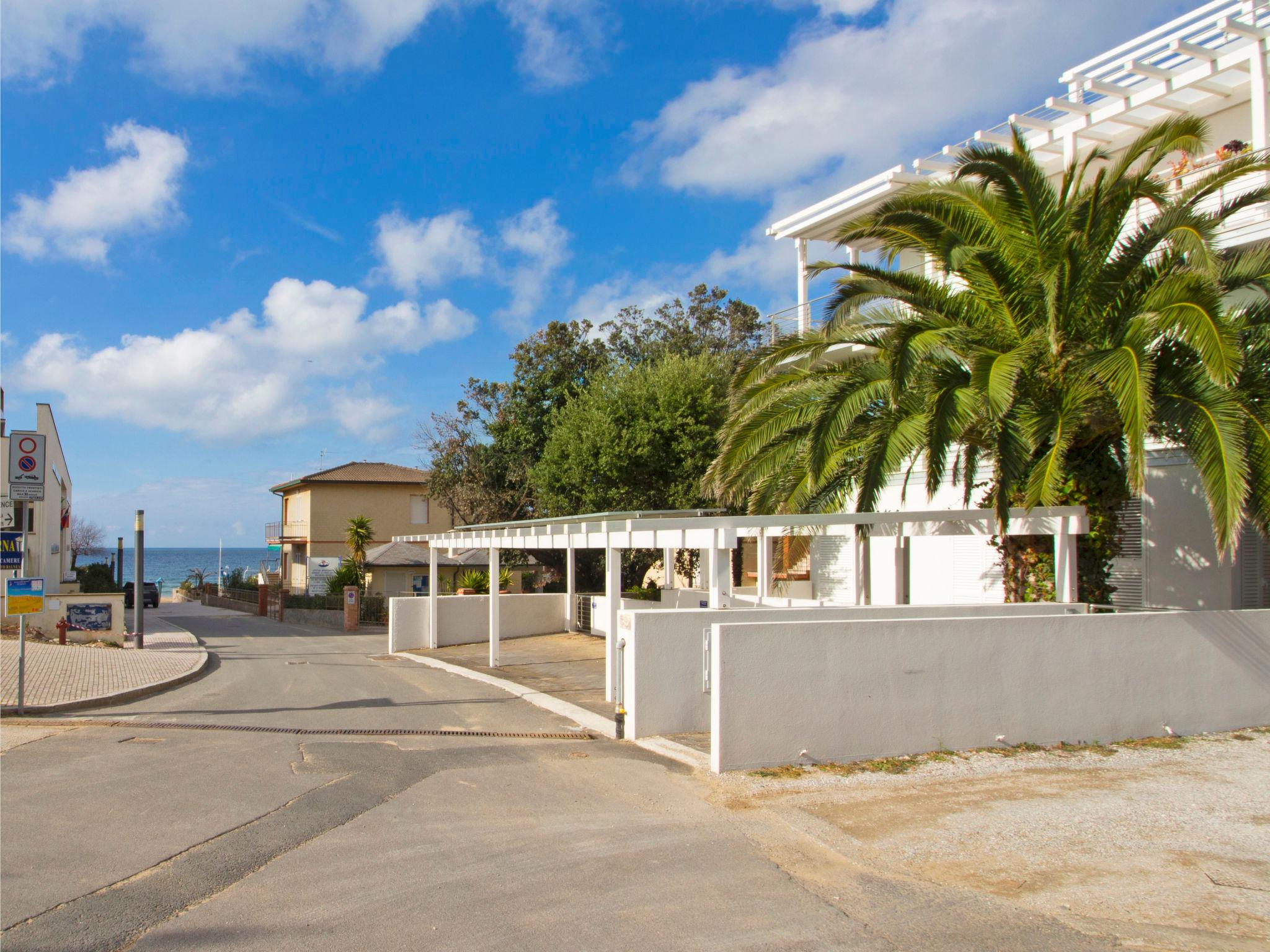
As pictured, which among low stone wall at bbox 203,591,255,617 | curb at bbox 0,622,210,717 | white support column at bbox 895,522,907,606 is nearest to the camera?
curb at bbox 0,622,210,717

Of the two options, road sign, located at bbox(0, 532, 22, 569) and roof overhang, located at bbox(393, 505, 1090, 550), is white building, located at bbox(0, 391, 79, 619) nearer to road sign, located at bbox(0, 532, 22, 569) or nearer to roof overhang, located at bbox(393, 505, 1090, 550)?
road sign, located at bbox(0, 532, 22, 569)

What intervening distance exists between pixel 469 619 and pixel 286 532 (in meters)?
37.2

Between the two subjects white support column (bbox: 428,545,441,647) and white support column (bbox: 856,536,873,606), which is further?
white support column (bbox: 428,545,441,647)

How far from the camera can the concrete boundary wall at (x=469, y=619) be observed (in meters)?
23.8

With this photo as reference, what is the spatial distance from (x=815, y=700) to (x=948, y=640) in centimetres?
163

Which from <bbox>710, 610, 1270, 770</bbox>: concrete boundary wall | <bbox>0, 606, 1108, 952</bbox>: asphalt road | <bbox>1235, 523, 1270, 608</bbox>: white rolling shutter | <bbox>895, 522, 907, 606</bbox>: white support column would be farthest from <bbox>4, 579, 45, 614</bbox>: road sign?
<bbox>1235, 523, 1270, 608</bbox>: white rolling shutter

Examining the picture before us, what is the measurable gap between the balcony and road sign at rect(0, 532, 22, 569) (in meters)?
39.7

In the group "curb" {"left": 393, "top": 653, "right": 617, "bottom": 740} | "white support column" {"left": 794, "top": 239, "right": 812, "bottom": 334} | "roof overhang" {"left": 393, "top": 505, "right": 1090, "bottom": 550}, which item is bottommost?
"curb" {"left": 393, "top": 653, "right": 617, "bottom": 740}

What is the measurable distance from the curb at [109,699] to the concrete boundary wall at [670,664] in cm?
805

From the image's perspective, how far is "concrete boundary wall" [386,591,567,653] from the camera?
23828 mm

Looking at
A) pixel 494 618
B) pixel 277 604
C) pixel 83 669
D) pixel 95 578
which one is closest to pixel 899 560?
pixel 494 618

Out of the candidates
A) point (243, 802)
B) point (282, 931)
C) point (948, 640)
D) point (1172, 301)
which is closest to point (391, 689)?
point (243, 802)

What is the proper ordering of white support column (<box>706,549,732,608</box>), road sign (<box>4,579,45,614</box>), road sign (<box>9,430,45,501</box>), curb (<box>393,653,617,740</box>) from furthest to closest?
1. road sign (<box>9,430,45,501</box>)
2. road sign (<box>4,579,45,614</box>)
3. curb (<box>393,653,617,740</box>)
4. white support column (<box>706,549,732,608</box>)

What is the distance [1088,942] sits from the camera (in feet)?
17.0
